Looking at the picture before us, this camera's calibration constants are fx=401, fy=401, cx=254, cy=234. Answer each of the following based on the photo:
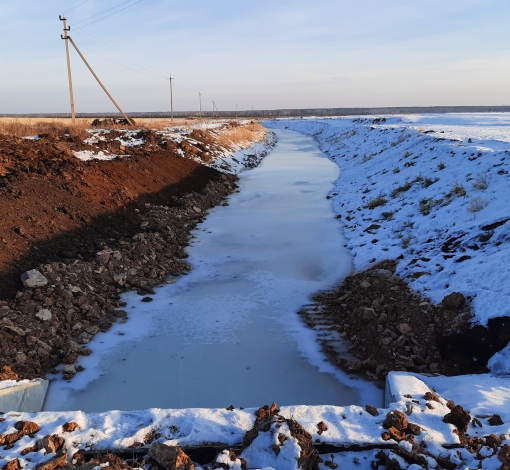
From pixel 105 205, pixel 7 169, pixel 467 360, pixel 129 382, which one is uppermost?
pixel 7 169

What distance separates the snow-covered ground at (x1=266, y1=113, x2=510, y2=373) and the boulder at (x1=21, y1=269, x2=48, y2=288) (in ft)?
18.5

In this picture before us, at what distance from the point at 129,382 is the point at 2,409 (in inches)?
54.0

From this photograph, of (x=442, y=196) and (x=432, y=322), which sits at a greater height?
(x=442, y=196)

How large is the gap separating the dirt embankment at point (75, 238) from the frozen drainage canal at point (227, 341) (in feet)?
1.30

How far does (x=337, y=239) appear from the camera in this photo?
33.1 feet

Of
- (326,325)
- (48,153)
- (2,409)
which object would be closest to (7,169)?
(48,153)

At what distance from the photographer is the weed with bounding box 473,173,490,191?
9078 mm

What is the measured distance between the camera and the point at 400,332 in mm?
5355

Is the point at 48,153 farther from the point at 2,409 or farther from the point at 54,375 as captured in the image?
the point at 2,409

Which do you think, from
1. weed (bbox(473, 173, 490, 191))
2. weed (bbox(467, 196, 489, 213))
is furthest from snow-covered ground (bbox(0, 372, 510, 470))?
weed (bbox(473, 173, 490, 191))

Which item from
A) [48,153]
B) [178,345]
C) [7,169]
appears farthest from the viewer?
[48,153]

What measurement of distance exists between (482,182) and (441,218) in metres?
1.69

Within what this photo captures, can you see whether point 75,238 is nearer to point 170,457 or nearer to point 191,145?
point 170,457

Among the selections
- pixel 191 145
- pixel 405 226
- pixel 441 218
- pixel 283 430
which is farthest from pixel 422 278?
pixel 191 145
